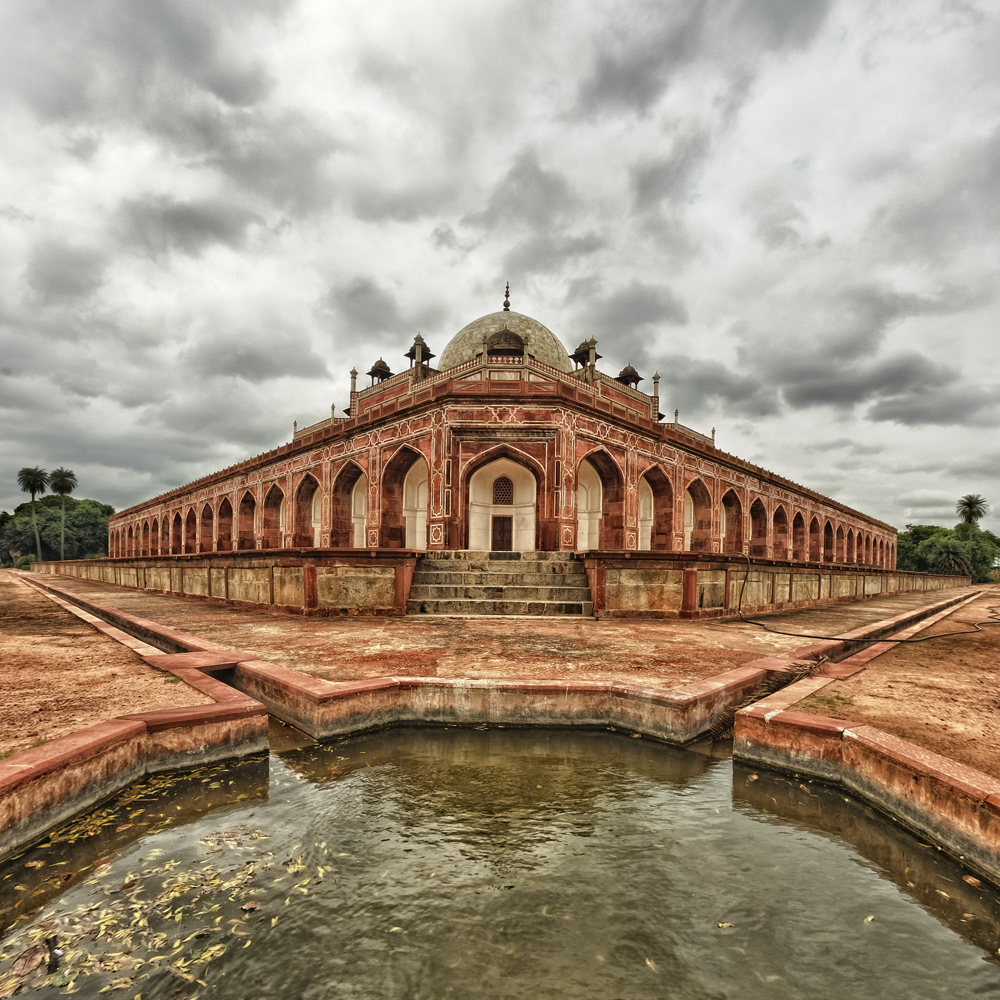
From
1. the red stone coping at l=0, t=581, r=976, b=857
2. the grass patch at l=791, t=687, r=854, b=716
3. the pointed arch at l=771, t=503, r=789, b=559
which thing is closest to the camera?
the red stone coping at l=0, t=581, r=976, b=857

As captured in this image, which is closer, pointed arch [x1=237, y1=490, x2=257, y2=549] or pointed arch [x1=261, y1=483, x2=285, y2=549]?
pointed arch [x1=261, y1=483, x2=285, y2=549]

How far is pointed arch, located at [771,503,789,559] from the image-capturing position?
26.4m

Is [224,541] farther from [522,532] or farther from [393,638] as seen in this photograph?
[393,638]

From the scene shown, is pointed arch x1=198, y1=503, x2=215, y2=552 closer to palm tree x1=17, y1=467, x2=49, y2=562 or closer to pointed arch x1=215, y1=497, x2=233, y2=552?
pointed arch x1=215, y1=497, x2=233, y2=552

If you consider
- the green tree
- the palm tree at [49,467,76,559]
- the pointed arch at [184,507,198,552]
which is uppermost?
the palm tree at [49,467,76,559]

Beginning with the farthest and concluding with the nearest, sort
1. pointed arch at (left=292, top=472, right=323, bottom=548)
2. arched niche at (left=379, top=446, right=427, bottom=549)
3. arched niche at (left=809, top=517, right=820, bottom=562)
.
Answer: arched niche at (left=809, top=517, right=820, bottom=562), pointed arch at (left=292, top=472, right=323, bottom=548), arched niche at (left=379, top=446, right=427, bottom=549)

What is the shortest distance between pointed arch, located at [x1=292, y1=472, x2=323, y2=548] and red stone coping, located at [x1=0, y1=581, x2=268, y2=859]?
65.9 ft

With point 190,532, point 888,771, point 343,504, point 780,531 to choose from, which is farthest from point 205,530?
point 888,771

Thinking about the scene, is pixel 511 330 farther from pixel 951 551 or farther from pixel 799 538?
pixel 951 551

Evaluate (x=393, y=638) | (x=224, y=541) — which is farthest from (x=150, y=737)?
(x=224, y=541)

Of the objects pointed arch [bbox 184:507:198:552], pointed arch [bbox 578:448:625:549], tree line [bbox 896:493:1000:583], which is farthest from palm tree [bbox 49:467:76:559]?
tree line [bbox 896:493:1000:583]

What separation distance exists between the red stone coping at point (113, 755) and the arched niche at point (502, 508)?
14.5 meters

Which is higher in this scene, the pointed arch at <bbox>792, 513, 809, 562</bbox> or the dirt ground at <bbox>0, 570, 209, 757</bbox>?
the pointed arch at <bbox>792, 513, 809, 562</bbox>

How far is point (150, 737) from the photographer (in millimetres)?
2859
